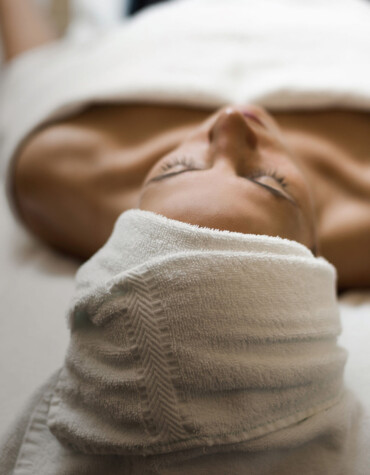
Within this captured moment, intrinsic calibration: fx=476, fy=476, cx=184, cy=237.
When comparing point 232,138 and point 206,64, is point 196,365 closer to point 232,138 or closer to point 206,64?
point 232,138

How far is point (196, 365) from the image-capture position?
1.78 feet

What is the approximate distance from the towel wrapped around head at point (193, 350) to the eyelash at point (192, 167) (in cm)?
13

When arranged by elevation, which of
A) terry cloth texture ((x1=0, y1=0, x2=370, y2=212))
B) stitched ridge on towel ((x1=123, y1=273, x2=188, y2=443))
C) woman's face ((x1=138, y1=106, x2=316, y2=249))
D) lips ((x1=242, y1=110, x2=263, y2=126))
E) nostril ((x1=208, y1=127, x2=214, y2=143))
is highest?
terry cloth texture ((x1=0, y1=0, x2=370, y2=212))

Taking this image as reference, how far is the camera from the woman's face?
623 millimetres

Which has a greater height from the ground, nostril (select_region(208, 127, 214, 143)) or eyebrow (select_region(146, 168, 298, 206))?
nostril (select_region(208, 127, 214, 143))

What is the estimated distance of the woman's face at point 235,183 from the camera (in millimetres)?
623

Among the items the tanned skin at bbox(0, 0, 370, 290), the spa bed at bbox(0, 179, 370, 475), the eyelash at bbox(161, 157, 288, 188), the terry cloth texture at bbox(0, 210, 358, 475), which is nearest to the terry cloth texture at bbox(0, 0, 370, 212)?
the tanned skin at bbox(0, 0, 370, 290)

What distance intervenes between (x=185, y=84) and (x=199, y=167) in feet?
1.52

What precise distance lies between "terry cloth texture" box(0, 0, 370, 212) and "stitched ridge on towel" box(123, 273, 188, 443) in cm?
68

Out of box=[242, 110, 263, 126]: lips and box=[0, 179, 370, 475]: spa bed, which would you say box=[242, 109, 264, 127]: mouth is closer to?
box=[242, 110, 263, 126]: lips

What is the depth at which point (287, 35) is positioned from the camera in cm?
123

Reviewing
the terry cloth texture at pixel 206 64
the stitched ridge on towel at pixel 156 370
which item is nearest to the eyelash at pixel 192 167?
the stitched ridge on towel at pixel 156 370

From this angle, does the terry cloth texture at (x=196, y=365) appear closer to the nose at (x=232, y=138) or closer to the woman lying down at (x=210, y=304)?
the woman lying down at (x=210, y=304)

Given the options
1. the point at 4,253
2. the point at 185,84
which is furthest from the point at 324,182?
the point at 4,253
